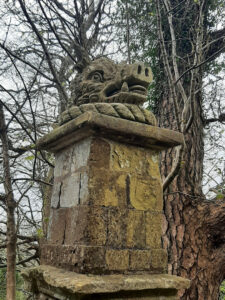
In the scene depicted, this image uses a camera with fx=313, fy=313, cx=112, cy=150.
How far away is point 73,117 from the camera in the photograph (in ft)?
6.97

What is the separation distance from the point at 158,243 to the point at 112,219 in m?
0.40

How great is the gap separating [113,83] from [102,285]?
1.35m

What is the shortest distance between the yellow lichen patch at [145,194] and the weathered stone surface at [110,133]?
256 mm

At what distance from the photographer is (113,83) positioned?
2268mm

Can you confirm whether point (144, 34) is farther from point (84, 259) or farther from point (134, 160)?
point (84, 259)

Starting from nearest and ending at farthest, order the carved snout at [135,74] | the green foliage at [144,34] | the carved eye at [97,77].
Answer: the carved snout at [135,74]
the carved eye at [97,77]
the green foliage at [144,34]

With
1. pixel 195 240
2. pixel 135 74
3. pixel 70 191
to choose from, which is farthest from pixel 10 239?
pixel 135 74

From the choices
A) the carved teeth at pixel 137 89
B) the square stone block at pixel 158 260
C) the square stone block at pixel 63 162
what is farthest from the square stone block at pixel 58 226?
the carved teeth at pixel 137 89

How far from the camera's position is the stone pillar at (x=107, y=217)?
178 centimetres

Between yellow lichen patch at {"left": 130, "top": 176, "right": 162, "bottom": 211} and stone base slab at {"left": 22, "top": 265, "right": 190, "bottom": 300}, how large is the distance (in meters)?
0.43

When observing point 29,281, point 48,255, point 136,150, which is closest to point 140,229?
point 136,150

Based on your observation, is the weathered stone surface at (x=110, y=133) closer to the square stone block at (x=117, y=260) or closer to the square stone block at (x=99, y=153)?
the square stone block at (x=99, y=153)

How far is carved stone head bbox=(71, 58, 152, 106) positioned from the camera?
86.7 inches

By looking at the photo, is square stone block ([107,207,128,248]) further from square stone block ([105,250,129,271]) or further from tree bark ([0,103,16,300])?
tree bark ([0,103,16,300])
